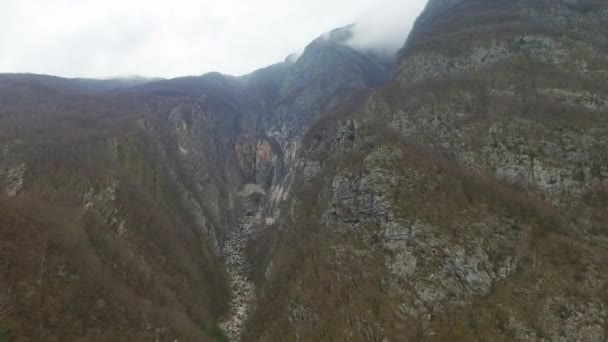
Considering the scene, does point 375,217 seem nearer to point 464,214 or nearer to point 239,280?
point 464,214

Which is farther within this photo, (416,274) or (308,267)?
(308,267)

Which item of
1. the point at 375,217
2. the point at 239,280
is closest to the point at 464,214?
the point at 375,217

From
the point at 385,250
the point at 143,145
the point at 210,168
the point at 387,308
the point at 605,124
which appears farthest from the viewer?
the point at 210,168

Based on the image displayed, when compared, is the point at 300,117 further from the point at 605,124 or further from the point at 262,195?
A: the point at 605,124

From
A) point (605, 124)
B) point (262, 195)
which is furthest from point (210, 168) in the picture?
point (605, 124)

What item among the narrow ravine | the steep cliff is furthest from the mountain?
the narrow ravine

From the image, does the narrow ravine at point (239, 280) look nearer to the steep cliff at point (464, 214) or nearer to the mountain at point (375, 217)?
the mountain at point (375, 217)

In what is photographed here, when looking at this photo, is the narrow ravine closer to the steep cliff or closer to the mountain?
the mountain
